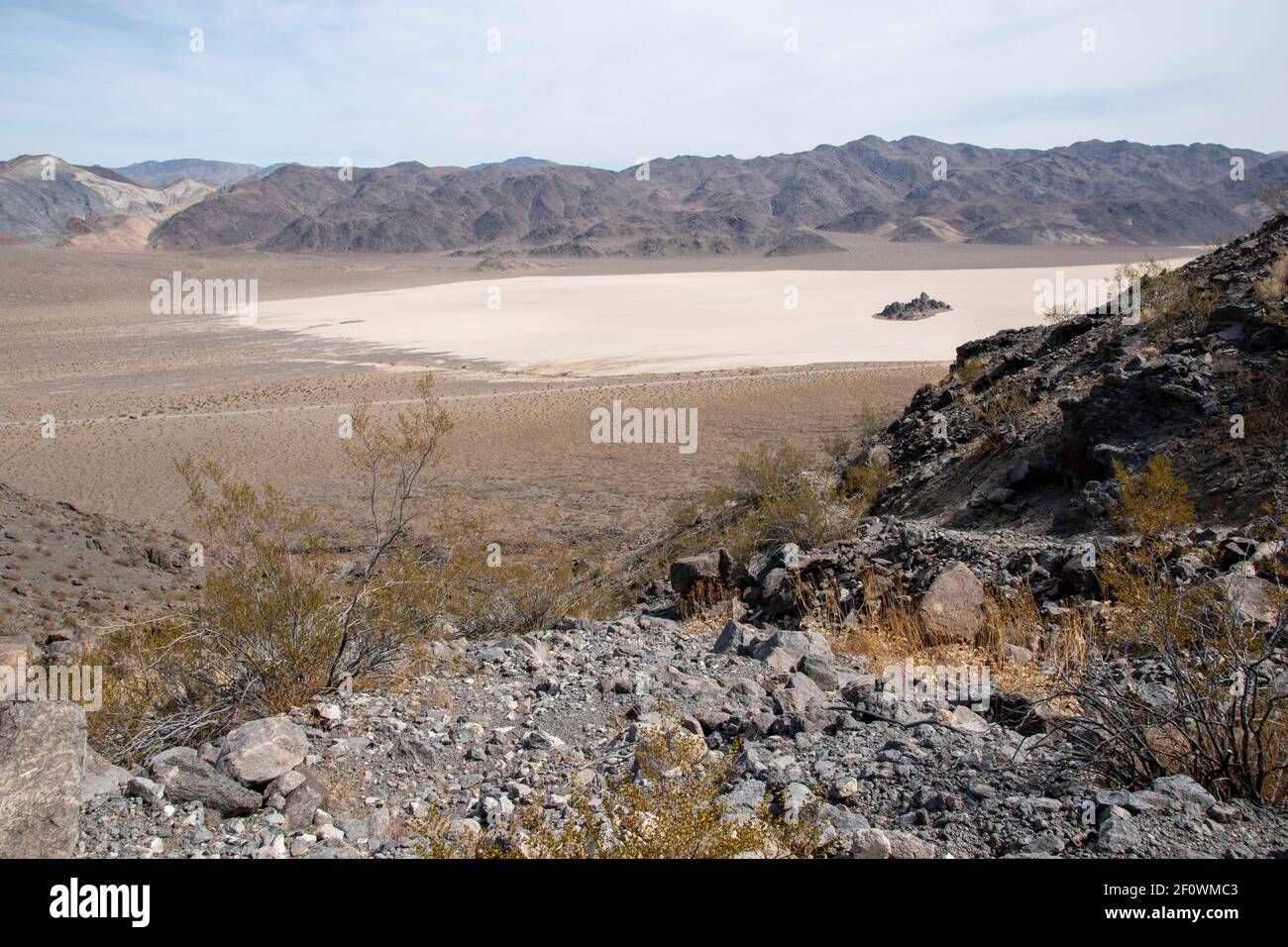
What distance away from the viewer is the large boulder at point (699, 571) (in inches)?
312

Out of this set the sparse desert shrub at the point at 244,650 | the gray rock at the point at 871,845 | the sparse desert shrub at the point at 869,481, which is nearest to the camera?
the gray rock at the point at 871,845

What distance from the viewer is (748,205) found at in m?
144

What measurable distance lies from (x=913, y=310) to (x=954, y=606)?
37579 millimetres

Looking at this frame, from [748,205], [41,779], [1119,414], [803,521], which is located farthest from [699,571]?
[748,205]

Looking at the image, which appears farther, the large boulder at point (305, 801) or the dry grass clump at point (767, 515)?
the dry grass clump at point (767, 515)

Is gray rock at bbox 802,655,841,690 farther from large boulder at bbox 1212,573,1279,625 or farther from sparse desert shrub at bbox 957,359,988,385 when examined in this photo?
sparse desert shrub at bbox 957,359,988,385

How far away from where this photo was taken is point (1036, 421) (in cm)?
1002

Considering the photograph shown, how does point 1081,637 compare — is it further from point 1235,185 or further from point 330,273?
point 1235,185

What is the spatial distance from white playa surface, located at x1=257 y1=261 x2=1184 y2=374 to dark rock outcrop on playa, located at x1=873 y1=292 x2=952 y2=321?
700 millimetres

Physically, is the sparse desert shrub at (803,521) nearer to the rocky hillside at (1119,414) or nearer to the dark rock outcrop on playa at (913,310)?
the rocky hillside at (1119,414)

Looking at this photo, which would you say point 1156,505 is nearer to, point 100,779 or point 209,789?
point 209,789

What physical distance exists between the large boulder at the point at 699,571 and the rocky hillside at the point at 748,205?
9684 cm

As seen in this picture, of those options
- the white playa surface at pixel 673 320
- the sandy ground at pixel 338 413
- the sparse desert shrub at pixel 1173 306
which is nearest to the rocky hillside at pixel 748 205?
the white playa surface at pixel 673 320

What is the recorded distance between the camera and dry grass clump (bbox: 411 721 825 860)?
2.75m
